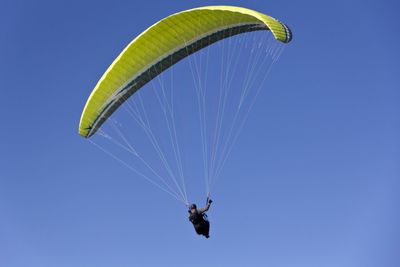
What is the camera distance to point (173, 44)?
→ 2114 cm

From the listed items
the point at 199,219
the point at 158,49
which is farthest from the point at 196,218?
the point at 158,49

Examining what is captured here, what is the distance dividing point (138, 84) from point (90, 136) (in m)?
2.21

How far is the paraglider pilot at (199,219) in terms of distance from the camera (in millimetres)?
19453

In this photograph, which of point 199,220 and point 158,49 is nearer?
point 199,220

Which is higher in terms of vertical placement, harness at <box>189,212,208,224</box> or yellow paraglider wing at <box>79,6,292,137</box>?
yellow paraglider wing at <box>79,6,292,137</box>

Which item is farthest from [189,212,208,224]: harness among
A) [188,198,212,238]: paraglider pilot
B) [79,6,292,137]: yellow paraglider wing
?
[79,6,292,137]: yellow paraglider wing

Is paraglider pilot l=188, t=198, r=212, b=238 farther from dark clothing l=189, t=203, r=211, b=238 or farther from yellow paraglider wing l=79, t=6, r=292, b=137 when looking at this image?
yellow paraglider wing l=79, t=6, r=292, b=137

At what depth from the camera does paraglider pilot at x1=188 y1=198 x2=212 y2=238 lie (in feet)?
63.8

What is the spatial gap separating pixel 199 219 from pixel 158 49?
16.4 feet

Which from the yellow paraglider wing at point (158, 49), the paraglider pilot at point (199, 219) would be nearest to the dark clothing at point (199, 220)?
the paraglider pilot at point (199, 219)

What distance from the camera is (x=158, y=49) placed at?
830 inches

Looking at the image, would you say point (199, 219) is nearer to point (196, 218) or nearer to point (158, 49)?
point (196, 218)

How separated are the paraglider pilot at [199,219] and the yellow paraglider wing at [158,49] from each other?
14.5 feet

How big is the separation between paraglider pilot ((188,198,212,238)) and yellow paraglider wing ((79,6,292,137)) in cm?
441
